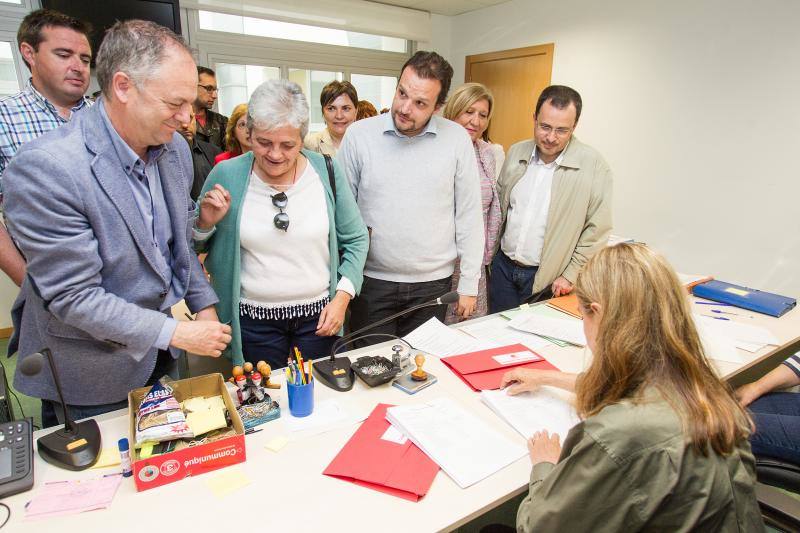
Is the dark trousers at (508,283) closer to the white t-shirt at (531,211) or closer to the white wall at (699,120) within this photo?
the white t-shirt at (531,211)

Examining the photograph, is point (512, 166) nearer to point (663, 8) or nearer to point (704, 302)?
point (704, 302)

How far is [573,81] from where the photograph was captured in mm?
4449

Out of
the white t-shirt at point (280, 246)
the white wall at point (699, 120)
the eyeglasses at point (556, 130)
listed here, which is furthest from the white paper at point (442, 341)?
the white wall at point (699, 120)

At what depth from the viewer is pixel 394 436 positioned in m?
1.16

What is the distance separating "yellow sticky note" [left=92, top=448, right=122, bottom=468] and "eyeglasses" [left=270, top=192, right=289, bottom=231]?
736 millimetres

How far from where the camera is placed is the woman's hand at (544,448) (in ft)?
3.49

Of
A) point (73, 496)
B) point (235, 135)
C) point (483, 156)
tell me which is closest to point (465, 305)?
point (483, 156)

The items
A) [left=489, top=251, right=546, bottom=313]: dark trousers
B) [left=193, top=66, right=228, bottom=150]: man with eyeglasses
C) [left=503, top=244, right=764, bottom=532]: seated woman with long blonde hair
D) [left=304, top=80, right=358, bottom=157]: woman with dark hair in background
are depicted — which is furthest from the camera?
[left=193, top=66, right=228, bottom=150]: man with eyeglasses

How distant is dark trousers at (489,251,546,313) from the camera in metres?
2.39

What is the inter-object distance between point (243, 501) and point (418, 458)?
1.27 ft

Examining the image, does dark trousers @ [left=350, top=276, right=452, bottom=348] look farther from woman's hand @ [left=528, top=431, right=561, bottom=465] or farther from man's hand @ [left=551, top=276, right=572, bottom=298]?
woman's hand @ [left=528, top=431, right=561, bottom=465]

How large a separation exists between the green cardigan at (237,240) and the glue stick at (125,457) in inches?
20.5

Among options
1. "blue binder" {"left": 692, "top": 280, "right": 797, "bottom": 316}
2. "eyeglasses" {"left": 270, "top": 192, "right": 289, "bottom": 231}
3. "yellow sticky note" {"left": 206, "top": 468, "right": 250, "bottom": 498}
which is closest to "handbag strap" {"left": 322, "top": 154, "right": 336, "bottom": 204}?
"eyeglasses" {"left": 270, "top": 192, "right": 289, "bottom": 231}

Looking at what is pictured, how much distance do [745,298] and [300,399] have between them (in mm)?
2204
